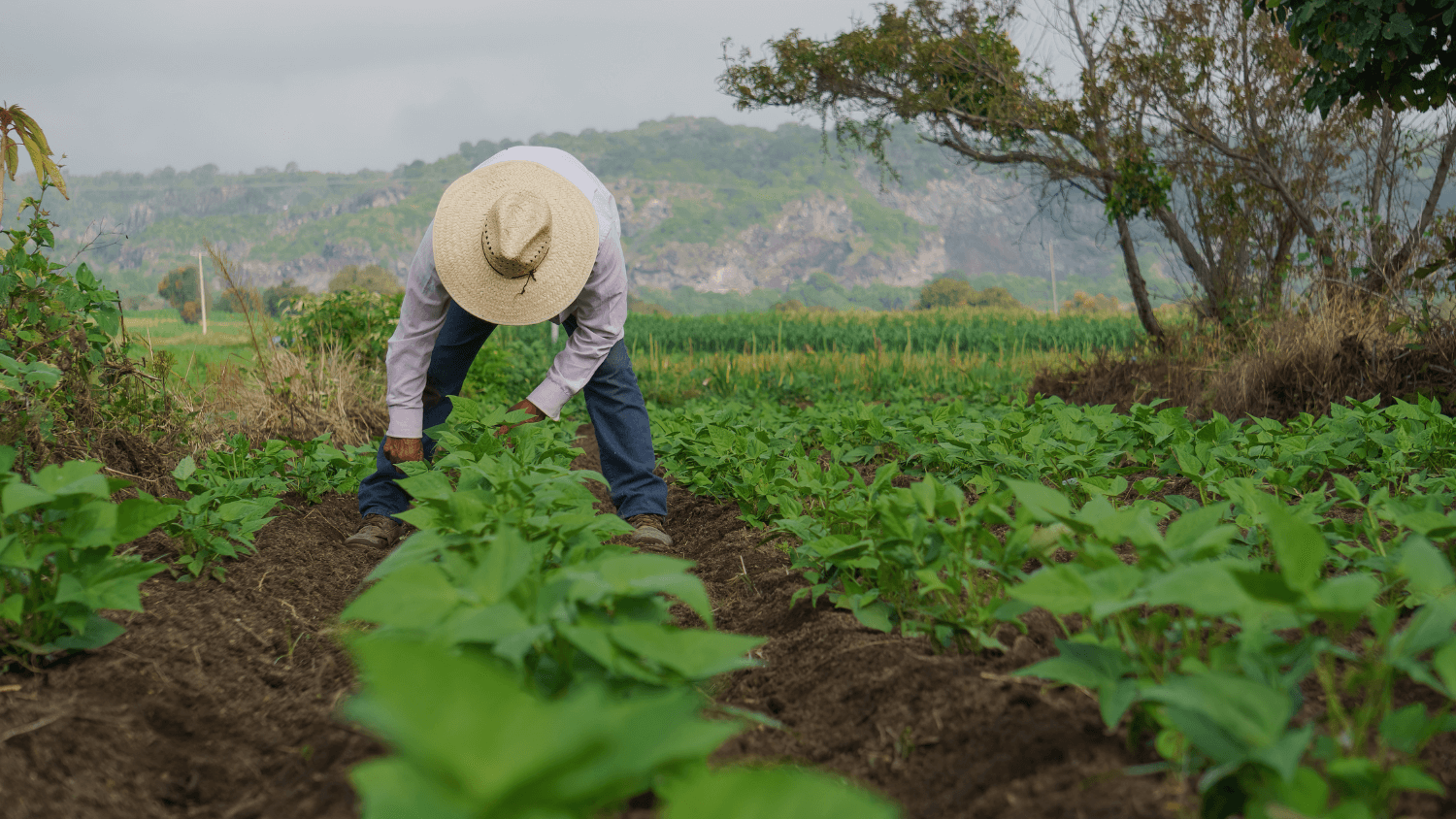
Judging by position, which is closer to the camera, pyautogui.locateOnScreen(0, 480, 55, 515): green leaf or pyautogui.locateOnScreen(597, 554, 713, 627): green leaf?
pyautogui.locateOnScreen(597, 554, 713, 627): green leaf

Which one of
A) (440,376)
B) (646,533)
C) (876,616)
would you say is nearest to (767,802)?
(876,616)

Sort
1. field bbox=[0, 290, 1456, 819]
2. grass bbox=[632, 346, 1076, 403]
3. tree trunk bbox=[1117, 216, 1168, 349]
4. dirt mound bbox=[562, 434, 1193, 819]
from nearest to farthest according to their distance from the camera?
1. field bbox=[0, 290, 1456, 819]
2. dirt mound bbox=[562, 434, 1193, 819]
3. tree trunk bbox=[1117, 216, 1168, 349]
4. grass bbox=[632, 346, 1076, 403]

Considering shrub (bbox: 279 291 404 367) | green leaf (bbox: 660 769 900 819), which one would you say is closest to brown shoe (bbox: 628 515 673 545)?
green leaf (bbox: 660 769 900 819)

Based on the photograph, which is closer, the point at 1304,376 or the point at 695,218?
the point at 1304,376

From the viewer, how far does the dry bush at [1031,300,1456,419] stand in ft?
18.1

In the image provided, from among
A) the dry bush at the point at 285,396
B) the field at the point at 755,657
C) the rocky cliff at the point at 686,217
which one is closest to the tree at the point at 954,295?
the rocky cliff at the point at 686,217

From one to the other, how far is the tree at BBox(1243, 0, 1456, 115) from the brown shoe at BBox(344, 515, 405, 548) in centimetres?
559

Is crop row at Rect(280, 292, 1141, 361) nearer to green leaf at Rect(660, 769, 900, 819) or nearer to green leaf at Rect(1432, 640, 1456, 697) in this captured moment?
green leaf at Rect(660, 769, 900, 819)

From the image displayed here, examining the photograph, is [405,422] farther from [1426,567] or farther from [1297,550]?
[1426,567]

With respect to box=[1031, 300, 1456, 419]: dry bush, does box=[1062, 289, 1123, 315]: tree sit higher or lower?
lower

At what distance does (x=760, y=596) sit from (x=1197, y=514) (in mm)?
1451

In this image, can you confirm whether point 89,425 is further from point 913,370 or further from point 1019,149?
point 1019,149

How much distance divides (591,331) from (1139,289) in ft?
28.3

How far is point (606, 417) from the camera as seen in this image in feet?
13.0
